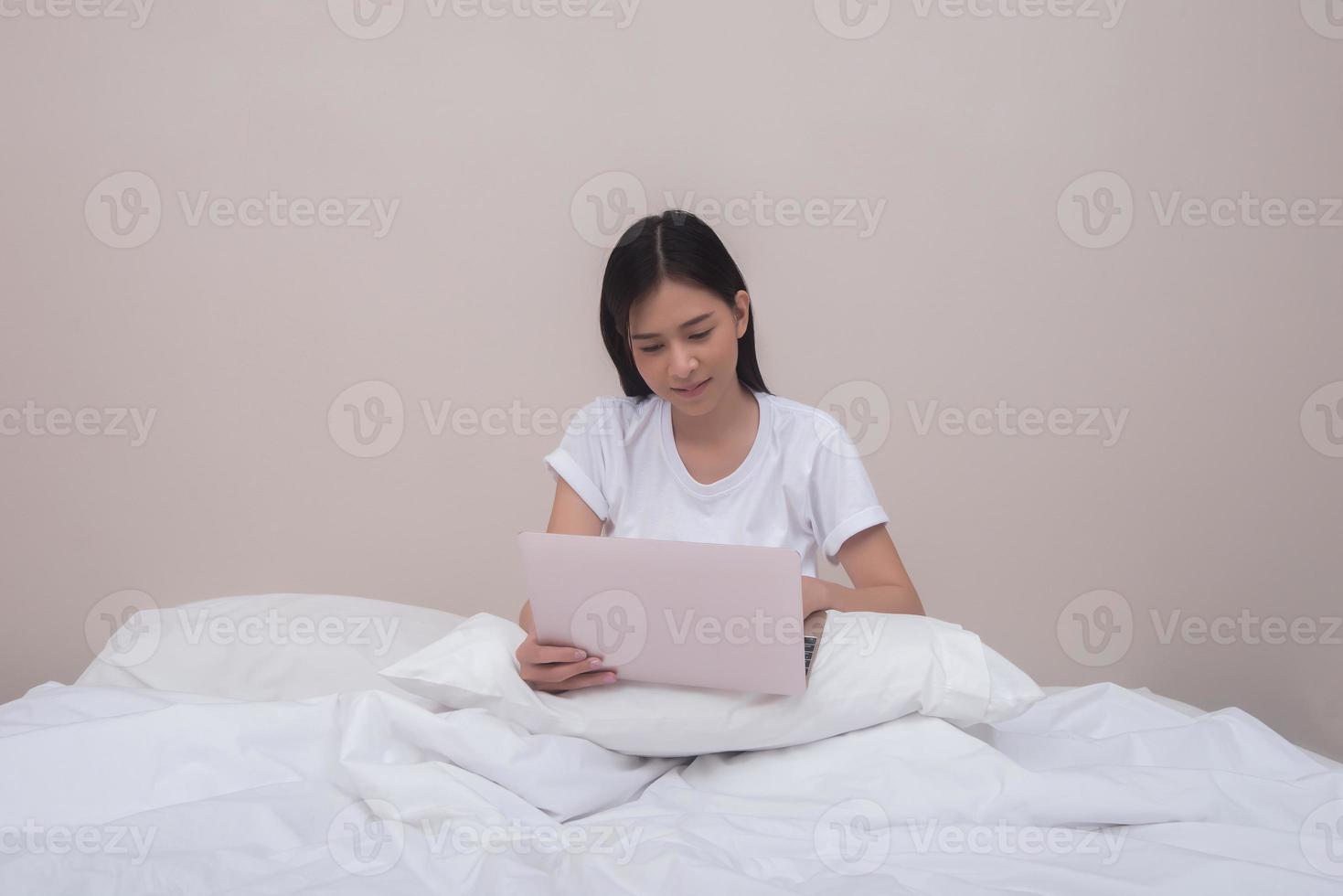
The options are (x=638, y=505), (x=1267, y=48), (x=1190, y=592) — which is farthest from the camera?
(x=1190, y=592)

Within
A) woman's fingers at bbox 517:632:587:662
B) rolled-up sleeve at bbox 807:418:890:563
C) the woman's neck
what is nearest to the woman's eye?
the woman's neck

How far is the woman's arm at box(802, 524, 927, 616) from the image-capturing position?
167 cm

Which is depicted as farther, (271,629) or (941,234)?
(941,234)

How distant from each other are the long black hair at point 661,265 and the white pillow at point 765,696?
1.82ft

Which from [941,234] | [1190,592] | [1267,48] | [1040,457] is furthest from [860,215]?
[1190,592]

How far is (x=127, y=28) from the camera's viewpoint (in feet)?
8.52

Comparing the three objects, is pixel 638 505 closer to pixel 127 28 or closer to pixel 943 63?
pixel 943 63

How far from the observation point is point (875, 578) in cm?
175

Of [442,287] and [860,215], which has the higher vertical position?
[860,215]

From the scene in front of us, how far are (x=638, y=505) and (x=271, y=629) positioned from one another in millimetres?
649

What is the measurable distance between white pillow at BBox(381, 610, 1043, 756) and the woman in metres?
0.21

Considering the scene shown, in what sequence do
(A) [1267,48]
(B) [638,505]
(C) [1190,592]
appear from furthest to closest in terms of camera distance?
(C) [1190,592] → (A) [1267,48] → (B) [638,505]

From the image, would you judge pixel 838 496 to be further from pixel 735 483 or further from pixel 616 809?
pixel 616 809

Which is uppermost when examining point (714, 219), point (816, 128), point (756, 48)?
point (756, 48)
